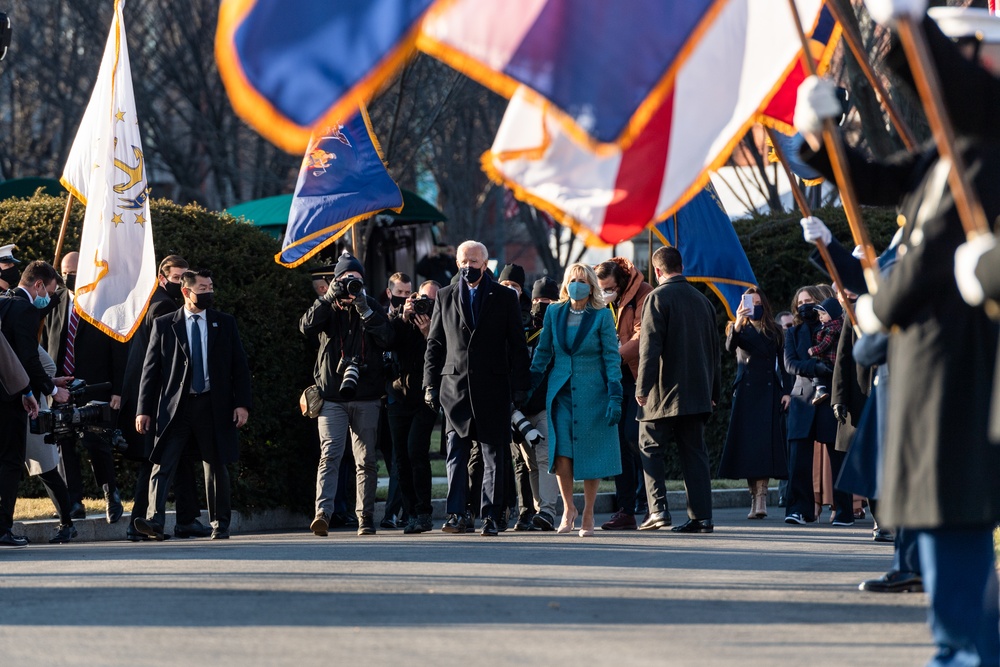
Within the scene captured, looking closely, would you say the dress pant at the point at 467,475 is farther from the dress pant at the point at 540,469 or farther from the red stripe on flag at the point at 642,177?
the red stripe on flag at the point at 642,177

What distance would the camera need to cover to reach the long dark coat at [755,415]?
13695 millimetres

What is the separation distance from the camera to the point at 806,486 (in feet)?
43.4

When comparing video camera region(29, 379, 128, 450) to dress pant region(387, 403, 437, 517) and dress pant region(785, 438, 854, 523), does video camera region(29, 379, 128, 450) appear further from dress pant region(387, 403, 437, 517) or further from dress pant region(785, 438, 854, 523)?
dress pant region(785, 438, 854, 523)

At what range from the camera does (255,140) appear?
27328 mm

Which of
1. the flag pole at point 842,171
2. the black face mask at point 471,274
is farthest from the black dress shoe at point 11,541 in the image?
the flag pole at point 842,171

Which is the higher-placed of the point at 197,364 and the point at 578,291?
the point at 578,291

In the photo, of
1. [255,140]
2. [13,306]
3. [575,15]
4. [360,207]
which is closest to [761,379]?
[360,207]

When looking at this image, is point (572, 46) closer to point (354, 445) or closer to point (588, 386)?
point (588, 386)

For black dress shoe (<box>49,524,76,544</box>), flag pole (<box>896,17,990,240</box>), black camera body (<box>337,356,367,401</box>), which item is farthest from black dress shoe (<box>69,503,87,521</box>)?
flag pole (<box>896,17,990,240</box>)

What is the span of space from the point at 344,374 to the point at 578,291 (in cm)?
184

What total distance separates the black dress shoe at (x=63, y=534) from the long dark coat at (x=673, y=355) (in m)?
4.23

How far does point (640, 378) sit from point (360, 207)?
2784 mm

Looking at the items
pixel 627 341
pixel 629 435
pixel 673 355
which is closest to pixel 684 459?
pixel 673 355

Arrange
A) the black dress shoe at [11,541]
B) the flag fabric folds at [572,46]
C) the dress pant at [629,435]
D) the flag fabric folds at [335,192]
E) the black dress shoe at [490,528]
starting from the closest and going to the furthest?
the flag fabric folds at [572,46] → the black dress shoe at [11,541] → the black dress shoe at [490,528] → the dress pant at [629,435] → the flag fabric folds at [335,192]
